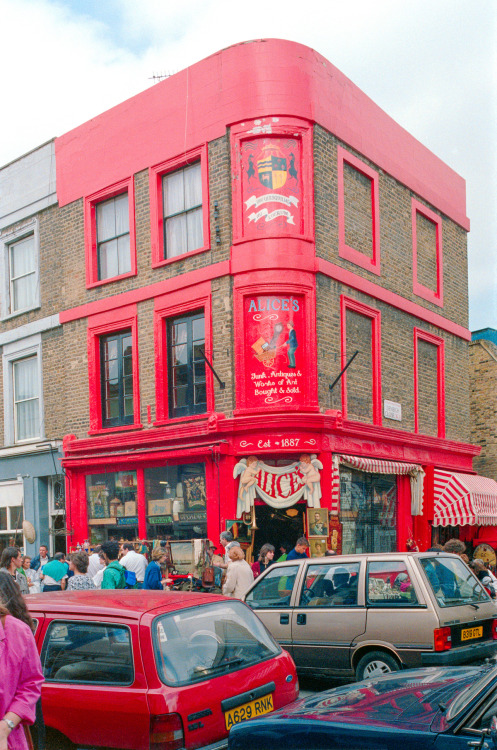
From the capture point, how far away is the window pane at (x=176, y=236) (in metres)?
17.1

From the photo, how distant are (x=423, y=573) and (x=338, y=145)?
11198 mm

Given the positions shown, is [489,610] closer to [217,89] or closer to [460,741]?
[460,741]

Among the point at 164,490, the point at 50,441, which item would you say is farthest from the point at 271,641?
the point at 50,441

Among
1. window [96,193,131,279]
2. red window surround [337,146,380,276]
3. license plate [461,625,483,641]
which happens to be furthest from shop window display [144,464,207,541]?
license plate [461,625,483,641]

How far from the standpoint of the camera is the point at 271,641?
6.01 metres

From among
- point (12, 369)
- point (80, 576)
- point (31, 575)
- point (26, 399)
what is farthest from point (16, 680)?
point (12, 369)

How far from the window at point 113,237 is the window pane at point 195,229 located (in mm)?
2031

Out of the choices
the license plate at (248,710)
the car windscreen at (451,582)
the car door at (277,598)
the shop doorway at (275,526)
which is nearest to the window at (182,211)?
the shop doorway at (275,526)

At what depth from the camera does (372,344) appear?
58.8 feet

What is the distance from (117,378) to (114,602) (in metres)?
13.1

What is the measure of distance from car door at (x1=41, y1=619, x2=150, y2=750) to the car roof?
0.29 ft

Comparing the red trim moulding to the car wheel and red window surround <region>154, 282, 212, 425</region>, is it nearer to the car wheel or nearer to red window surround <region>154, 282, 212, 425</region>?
red window surround <region>154, 282, 212, 425</region>

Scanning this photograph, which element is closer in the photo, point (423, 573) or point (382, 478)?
point (423, 573)

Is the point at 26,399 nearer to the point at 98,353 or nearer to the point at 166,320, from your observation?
the point at 98,353
